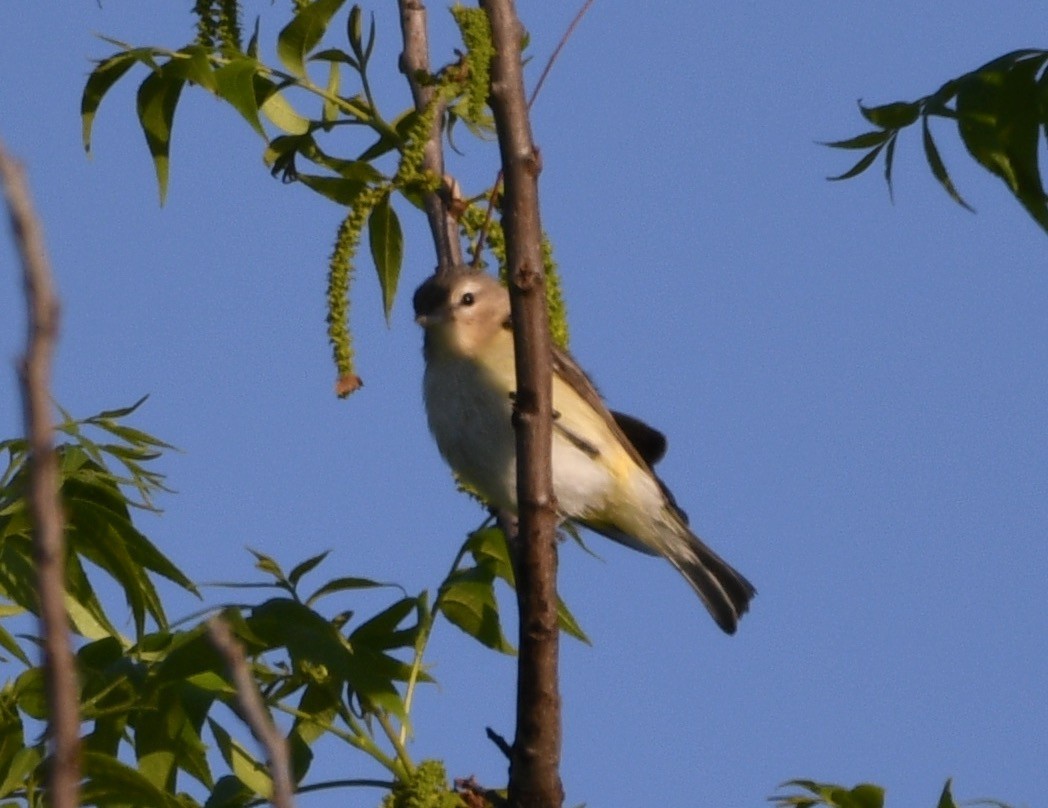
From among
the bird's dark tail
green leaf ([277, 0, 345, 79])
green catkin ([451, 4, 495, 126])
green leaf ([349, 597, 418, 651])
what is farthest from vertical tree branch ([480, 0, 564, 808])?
the bird's dark tail

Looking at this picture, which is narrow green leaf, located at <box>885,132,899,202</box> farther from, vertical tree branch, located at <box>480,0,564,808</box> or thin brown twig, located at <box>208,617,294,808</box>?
thin brown twig, located at <box>208,617,294,808</box>

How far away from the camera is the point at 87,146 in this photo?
3.85 metres

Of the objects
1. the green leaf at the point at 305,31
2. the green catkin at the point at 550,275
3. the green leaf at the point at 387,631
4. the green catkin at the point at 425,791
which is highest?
the green leaf at the point at 305,31

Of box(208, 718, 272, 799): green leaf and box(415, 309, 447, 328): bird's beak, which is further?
box(415, 309, 447, 328): bird's beak

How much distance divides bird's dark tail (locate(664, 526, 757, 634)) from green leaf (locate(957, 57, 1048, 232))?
3.35m

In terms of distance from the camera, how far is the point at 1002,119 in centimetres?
325

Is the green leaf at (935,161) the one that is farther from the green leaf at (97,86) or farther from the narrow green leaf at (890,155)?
the green leaf at (97,86)

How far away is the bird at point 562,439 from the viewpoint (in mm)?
5773

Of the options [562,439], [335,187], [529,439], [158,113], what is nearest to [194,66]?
[158,113]

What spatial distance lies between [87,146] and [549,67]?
122 centimetres

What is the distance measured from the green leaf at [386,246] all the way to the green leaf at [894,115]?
3.79 ft

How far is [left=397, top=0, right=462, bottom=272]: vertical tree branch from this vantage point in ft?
12.7

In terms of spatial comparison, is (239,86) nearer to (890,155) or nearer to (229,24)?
(229,24)

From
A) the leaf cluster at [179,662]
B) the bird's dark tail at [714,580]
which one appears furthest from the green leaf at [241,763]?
the bird's dark tail at [714,580]
